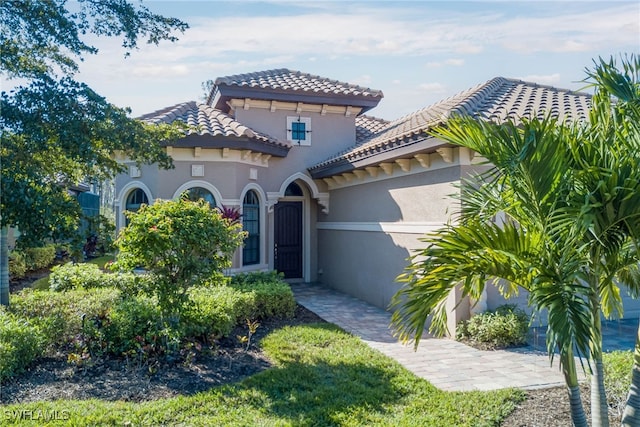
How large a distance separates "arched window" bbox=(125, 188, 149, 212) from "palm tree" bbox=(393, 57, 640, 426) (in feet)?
34.4

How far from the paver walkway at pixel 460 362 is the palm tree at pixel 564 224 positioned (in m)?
2.28

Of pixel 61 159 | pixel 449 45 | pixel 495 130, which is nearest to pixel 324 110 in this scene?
pixel 449 45

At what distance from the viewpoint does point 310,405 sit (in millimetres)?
5414

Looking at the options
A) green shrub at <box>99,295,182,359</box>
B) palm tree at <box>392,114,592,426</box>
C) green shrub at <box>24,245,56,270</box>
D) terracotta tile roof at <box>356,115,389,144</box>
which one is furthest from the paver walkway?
green shrub at <box>24,245,56,270</box>

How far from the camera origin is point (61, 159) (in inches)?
265

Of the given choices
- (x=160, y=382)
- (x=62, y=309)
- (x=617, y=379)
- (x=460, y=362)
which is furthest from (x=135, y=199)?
(x=617, y=379)

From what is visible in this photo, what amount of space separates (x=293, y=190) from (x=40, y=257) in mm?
10290

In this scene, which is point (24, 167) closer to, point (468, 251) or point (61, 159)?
point (61, 159)

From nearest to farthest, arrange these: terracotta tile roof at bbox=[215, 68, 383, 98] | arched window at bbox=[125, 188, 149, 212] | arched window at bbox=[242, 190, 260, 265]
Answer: arched window at bbox=[125, 188, 149, 212]
arched window at bbox=[242, 190, 260, 265]
terracotta tile roof at bbox=[215, 68, 383, 98]

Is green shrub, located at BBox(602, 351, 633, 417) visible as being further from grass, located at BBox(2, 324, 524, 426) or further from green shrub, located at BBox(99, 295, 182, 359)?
green shrub, located at BBox(99, 295, 182, 359)

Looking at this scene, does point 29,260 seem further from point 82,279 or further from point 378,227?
point 378,227

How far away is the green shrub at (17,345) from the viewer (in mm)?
5887

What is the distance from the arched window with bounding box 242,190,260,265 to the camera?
1322 centimetres

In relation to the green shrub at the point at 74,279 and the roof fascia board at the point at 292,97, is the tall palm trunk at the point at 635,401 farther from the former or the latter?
the roof fascia board at the point at 292,97
